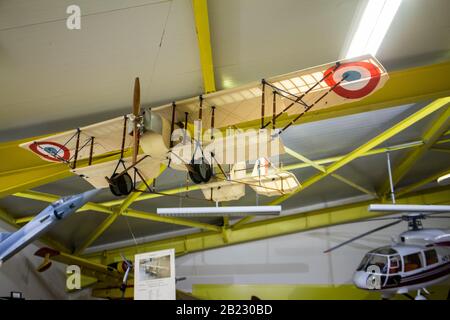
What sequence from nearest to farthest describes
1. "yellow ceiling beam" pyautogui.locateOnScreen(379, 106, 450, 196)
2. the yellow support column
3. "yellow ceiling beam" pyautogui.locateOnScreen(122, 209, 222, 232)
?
"yellow ceiling beam" pyautogui.locateOnScreen(379, 106, 450, 196) < the yellow support column < "yellow ceiling beam" pyautogui.locateOnScreen(122, 209, 222, 232)

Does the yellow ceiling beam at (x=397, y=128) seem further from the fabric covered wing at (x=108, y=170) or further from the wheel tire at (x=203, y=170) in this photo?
the fabric covered wing at (x=108, y=170)

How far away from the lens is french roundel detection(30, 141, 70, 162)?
4.32 metres

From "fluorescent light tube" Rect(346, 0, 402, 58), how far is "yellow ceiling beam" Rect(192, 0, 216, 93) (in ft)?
5.09

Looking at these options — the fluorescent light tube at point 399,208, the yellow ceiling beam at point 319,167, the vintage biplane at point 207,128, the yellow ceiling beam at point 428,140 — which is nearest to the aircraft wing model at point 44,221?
the vintage biplane at point 207,128

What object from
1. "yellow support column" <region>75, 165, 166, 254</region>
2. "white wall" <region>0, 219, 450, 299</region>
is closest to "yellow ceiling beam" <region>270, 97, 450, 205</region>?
"yellow support column" <region>75, 165, 166, 254</region>

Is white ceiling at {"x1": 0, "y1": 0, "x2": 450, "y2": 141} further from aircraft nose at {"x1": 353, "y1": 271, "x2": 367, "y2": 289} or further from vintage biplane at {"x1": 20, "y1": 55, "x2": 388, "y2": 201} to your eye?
aircraft nose at {"x1": 353, "y1": 271, "x2": 367, "y2": 289}

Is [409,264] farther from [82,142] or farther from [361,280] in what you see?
[82,142]

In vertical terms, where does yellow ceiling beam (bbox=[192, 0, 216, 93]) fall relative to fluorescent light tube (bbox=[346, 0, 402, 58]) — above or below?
below

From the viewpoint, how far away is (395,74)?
4.78 metres

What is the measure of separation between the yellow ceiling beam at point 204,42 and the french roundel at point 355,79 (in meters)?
1.19

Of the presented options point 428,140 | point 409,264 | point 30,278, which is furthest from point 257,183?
point 30,278

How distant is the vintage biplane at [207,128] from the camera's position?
3699 mm

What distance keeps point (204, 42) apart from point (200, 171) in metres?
1.25

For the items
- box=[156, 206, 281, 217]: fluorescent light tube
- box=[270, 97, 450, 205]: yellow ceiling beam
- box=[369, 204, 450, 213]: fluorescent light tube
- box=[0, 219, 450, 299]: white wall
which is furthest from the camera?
box=[0, 219, 450, 299]: white wall
